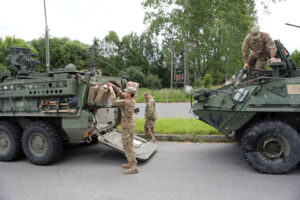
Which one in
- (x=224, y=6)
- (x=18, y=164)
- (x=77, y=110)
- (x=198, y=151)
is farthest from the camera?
(x=224, y=6)

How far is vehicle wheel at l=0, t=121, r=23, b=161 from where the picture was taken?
5719 mm

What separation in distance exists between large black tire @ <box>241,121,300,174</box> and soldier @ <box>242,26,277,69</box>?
1.64 m

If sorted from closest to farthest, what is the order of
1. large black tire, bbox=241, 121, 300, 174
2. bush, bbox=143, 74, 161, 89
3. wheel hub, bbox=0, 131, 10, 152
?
large black tire, bbox=241, 121, 300, 174, wheel hub, bbox=0, 131, 10, 152, bush, bbox=143, 74, 161, 89

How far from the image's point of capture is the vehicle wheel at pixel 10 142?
5719mm

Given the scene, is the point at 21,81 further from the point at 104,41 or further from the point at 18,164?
the point at 104,41

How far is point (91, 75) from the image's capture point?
5.44 meters

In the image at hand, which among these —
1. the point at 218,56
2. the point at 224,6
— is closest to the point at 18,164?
the point at 224,6

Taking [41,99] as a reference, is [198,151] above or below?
below

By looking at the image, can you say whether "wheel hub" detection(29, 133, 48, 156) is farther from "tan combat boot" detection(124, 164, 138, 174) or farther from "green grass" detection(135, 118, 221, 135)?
"green grass" detection(135, 118, 221, 135)

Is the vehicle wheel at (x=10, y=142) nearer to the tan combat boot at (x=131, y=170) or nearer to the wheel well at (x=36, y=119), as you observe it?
the wheel well at (x=36, y=119)

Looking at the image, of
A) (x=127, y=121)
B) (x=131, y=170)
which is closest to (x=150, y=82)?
(x=127, y=121)


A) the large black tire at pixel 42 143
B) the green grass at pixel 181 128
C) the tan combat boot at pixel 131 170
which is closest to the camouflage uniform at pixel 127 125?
the tan combat boot at pixel 131 170

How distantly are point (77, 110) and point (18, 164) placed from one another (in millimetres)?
1830

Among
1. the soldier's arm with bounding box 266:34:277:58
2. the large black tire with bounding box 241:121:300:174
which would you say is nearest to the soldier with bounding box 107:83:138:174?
the large black tire with bounding box 241:121:300:174
